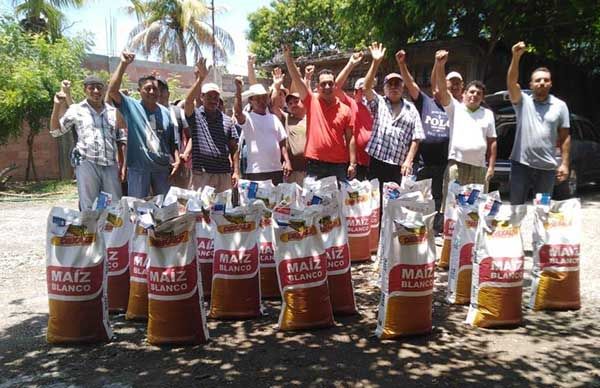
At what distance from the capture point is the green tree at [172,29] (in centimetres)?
2367

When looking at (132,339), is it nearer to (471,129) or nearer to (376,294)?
(376,294)

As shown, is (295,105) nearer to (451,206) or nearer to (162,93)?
(162,93)

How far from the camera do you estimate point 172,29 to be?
80.0ft

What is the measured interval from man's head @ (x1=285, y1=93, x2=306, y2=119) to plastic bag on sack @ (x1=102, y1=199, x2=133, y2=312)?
2.71 m

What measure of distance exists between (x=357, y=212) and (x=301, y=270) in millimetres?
1614

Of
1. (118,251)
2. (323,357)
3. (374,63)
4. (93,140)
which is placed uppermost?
(374,63)

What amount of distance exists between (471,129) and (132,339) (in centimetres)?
351

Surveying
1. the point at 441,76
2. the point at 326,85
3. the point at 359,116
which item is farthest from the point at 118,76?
the point at 441,76

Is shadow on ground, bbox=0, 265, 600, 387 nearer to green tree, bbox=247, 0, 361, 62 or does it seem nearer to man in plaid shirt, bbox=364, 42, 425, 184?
man in plaid shirt, bbox=364, 42, 425, 184

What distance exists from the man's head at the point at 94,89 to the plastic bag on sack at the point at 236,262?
74.8 inches

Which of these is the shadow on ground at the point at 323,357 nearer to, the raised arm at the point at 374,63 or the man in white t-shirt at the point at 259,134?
the man in white t-shirt at the point at 259,134

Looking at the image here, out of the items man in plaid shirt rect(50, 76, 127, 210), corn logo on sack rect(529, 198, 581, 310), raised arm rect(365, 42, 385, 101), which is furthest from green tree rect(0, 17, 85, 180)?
corn logo on sack rect(529, 198, 581, 310)

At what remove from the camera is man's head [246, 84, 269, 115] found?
17.5 feet

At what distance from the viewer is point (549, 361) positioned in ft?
9.68
